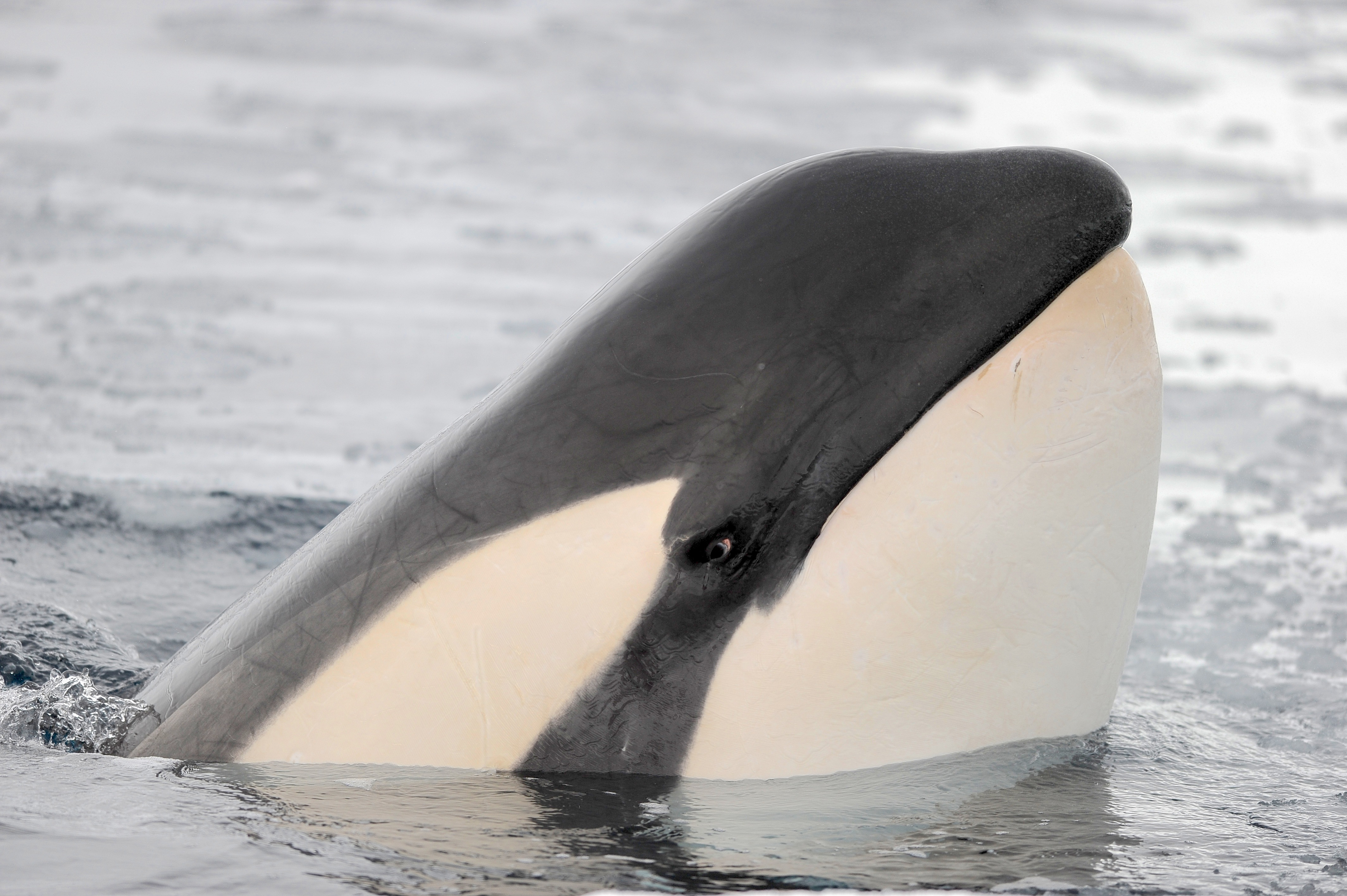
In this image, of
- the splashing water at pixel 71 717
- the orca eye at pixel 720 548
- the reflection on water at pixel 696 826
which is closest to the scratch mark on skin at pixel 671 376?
the orca eye at pixel 720 548

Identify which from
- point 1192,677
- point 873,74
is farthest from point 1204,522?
point 873,74

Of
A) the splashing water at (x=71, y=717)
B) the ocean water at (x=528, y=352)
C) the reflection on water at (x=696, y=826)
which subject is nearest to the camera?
the reflection on water at (x=696, y=826)

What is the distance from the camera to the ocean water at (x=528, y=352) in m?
3.70

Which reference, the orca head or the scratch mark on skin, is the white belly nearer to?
the orca head

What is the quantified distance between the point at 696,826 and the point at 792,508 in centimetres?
83

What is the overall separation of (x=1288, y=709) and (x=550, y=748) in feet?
10.3

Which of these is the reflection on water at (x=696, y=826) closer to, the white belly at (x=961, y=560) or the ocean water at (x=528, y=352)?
the ocean water at (x=528, y=352)

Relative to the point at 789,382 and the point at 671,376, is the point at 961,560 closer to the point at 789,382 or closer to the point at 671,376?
the point at 789,382

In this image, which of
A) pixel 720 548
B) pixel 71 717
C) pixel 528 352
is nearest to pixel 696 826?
pixel 720 548

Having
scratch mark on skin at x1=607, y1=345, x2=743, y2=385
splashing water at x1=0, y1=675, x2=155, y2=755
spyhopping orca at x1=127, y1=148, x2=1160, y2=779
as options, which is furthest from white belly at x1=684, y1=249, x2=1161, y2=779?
splashing water at x1=0, y1=675, x2=155, y2=755

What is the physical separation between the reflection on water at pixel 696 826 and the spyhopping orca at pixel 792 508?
0.24 ft

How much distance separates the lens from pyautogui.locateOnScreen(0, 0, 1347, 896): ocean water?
370cm

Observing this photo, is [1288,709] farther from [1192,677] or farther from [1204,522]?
[1204,522]

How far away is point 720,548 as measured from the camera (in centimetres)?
371
